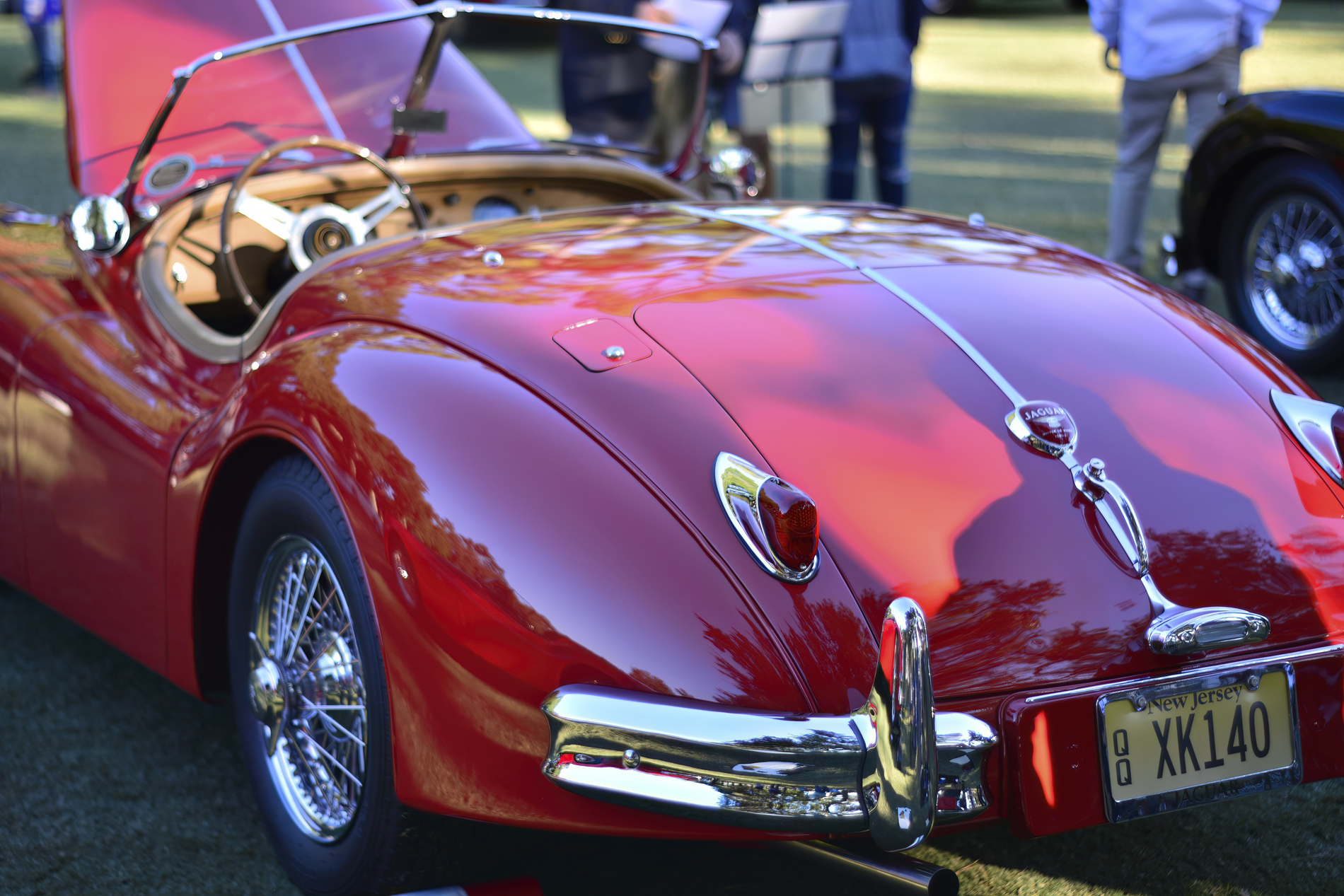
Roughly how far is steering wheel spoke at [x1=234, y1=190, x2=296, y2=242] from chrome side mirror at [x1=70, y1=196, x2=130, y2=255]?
237mm

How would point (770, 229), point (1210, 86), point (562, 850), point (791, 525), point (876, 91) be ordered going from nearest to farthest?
point (791, 525) → point (562, 850) → point (770, 229) → point (1210, 86) → point (876, 91)

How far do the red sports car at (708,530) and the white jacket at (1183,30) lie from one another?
10.9 feet

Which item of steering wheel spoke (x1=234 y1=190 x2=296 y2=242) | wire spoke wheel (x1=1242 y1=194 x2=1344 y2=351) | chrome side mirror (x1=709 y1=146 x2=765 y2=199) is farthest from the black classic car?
steering wheel spoke (x1=234 y1=190 x2=296 y2=242)

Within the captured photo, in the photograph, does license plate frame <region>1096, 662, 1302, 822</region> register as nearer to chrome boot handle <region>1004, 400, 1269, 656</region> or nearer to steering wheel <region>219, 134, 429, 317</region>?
chrome boot handle <region>1004, 400, 1269, 656</region>

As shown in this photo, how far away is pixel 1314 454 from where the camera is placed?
2.03 meters

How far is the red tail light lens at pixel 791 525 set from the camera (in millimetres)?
1699

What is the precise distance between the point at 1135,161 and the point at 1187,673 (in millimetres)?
4529

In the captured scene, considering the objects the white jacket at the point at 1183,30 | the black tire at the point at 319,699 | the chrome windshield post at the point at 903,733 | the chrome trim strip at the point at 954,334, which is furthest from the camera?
the white jacket at the point at 1183,30

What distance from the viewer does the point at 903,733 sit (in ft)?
5.07

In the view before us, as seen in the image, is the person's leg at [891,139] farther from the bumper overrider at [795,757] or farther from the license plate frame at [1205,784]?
the bumper overrider at [795,757]

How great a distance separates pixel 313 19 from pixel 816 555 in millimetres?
2327

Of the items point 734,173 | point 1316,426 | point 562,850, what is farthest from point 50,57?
point 1316,426

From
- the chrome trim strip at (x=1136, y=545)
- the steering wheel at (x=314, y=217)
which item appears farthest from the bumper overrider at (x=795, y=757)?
the steering wheel at (x=314, y=217)

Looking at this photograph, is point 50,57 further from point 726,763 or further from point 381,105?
point 726,763
